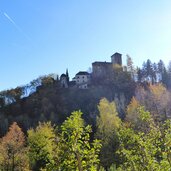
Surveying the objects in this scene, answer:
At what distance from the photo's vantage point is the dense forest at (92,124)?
27.8 feet

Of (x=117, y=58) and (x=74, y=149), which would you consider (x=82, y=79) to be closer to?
(x=117, y=58)

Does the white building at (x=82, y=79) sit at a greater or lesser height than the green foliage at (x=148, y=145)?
greater

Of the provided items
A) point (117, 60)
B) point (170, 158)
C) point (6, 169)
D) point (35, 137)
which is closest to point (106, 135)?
point (35, 137)

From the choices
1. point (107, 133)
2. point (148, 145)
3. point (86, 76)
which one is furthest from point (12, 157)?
point (86, 76)

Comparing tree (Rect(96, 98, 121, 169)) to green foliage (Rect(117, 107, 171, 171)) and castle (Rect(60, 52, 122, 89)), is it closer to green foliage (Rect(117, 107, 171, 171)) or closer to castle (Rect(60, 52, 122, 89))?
green foliage (Rect(117, 107, 171, 171))

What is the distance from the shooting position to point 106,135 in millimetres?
47750

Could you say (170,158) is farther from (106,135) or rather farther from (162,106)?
(162,106)

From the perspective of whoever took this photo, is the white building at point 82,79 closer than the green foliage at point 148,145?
No

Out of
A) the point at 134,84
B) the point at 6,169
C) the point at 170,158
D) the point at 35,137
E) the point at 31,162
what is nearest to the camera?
the point at 170,158

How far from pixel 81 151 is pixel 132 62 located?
92617 mm

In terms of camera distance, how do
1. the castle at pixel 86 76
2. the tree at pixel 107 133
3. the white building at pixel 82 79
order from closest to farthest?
the tree at pixel 107 133 < the white building at pixel 82 79 < the castle at pixel 86 76

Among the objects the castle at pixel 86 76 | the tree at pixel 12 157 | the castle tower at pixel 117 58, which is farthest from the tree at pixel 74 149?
the castle tower at pixel 117 58

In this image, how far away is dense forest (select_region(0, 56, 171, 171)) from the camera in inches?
333

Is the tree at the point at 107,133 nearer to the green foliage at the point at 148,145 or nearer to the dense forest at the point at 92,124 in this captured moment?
the dense forest at the point at 92,124
